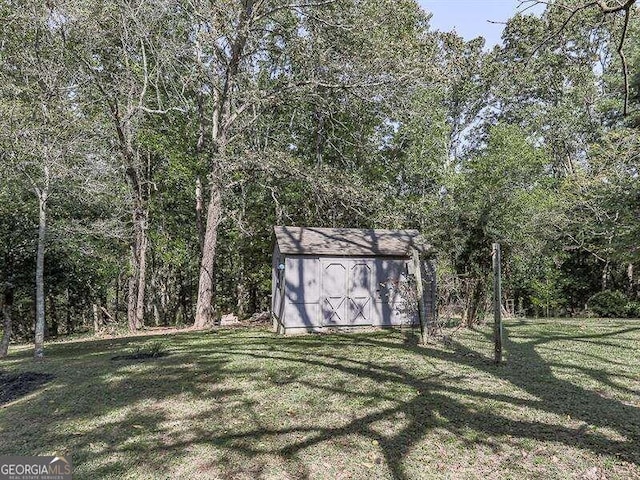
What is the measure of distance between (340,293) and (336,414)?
621 centimetres

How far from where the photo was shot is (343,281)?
34.8 feet

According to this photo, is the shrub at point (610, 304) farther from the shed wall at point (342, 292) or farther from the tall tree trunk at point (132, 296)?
the tall tree trunk at point (132, 296)

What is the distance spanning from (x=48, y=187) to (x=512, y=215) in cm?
1137

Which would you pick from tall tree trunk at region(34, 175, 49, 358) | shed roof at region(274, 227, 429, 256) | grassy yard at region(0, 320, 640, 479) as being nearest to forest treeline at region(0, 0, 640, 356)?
tall tree trunk at region(34, 175, 49, 358)

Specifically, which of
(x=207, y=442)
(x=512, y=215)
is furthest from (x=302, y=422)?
(x=512, y=215)

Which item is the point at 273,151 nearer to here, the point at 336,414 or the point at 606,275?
the point at 336,414

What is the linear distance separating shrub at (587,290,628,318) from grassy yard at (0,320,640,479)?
938 centimetres

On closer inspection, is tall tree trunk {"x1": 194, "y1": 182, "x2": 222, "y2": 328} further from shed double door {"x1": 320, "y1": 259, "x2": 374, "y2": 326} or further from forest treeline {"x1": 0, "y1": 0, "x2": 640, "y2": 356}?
shed double door {"x1": 320, "y1": 259, "x2": 374, "y2": 326}

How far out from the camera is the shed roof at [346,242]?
1048cm

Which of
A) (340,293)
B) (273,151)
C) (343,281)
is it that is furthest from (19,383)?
(273,151)

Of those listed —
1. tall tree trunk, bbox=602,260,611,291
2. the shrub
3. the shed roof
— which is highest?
the shed roof

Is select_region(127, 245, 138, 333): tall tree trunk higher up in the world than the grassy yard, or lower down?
higher up

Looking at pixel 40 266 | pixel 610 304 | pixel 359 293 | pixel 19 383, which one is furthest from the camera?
pixel 610 304

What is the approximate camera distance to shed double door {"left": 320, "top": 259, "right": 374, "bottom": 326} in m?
10.5
